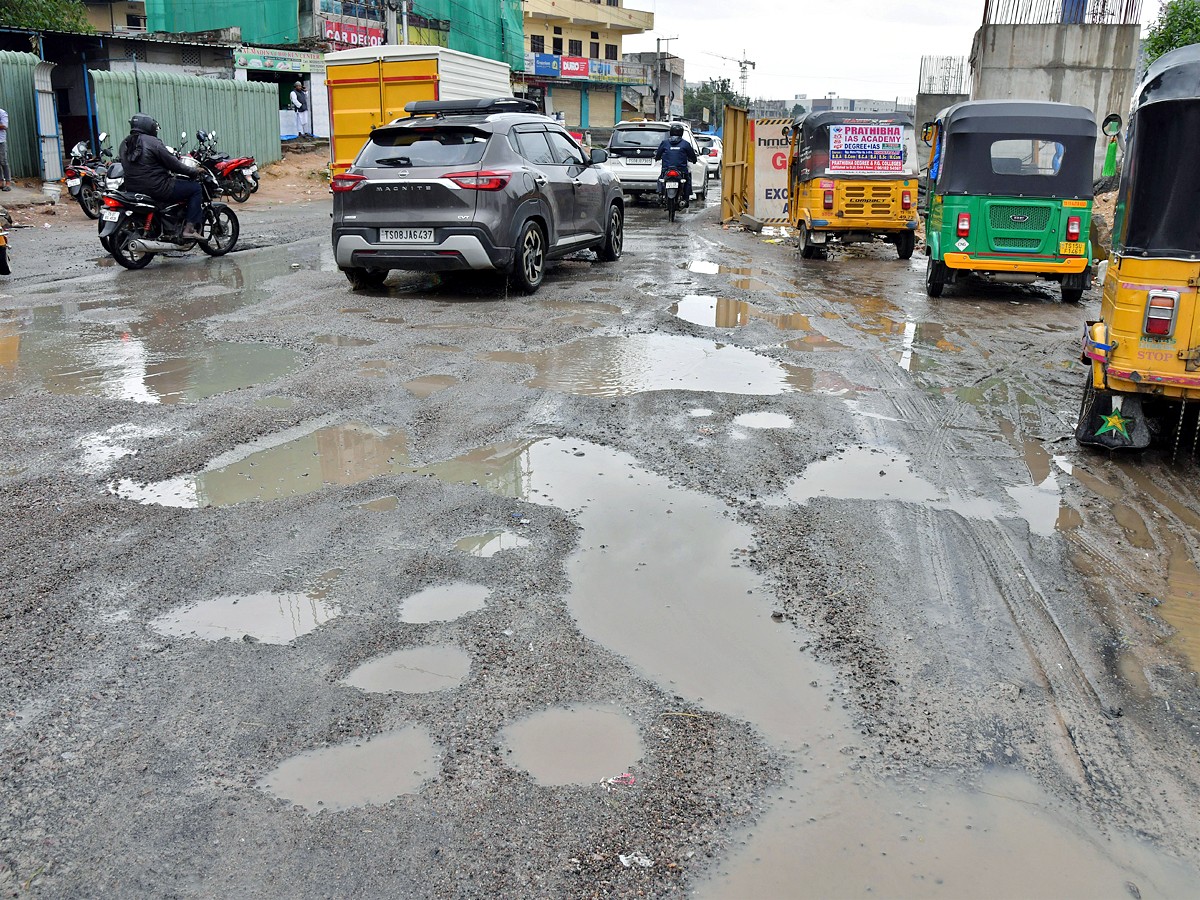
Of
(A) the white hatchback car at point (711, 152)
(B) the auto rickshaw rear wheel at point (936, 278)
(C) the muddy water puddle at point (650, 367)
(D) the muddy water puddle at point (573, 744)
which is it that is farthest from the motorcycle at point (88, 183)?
(D) the muddy water puddle at point (573, 744)

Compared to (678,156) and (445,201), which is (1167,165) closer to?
(445,201)

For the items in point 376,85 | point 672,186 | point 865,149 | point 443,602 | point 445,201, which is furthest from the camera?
point 672,186

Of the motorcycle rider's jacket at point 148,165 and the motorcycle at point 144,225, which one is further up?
the motorcycle rider's jacket at point 148,165

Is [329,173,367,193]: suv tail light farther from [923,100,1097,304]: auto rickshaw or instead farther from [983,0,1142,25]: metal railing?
[983,0,1142,25]: metal railing

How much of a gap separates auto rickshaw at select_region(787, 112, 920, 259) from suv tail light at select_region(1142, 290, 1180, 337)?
9.70 meters

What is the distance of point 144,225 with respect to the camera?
12500mm

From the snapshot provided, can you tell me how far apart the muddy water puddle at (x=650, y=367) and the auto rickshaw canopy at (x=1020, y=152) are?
17.1 feet

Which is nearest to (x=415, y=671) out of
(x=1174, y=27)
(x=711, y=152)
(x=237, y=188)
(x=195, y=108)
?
(x=237, y=188)

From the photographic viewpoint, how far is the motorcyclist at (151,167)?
39.6 feet

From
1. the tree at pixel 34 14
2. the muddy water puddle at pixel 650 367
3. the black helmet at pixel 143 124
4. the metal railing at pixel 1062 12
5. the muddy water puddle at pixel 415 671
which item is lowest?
the muddy water puddle at pixel 415 671

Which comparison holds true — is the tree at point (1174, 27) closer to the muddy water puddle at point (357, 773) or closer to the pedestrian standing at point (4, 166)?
the pedestrian standing at point (4, 166)

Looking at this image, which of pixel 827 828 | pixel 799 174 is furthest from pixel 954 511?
pixel 799 174

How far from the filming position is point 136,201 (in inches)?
482

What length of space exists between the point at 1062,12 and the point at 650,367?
19.6m
